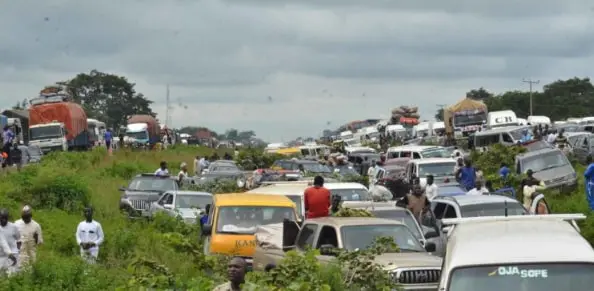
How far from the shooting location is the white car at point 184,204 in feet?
87.8

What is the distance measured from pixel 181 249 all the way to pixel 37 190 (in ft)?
50.9

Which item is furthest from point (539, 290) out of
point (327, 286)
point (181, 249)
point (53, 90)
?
point (53, 90)

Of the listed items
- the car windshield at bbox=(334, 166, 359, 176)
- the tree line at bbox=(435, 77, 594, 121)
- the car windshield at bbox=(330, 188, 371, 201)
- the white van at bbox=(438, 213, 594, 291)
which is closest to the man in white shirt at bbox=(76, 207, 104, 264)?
the car windshield at bbox=(330, 188, 371, 201)

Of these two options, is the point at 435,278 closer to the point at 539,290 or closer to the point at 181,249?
the point at 539,290

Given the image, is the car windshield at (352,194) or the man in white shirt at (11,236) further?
the car windshield at (352,194)

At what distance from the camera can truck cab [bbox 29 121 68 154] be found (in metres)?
59.8

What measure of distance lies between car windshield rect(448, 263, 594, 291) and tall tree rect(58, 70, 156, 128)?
118628 millimetres

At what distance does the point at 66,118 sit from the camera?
61281 millimetres

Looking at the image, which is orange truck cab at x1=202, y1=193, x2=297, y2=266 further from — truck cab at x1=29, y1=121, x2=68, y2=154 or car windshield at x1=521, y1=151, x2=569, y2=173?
truck cab at x1=29, y1=121, x2=68, y2=154

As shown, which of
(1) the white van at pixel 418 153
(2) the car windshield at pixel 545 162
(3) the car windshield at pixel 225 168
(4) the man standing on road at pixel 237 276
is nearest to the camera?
(4) the man standing on road at pixel 237 276

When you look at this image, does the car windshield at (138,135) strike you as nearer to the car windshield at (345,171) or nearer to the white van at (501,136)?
the white van at (501,136)

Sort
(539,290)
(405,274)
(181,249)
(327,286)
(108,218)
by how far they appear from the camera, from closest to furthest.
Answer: (539,290)
(327,286)
(405,274)
(181,249)
(108,218)

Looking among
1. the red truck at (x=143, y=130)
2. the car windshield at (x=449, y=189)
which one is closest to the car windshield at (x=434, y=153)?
the car windshield at (x=449, y=189)

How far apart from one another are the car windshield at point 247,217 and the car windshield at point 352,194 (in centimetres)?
522
